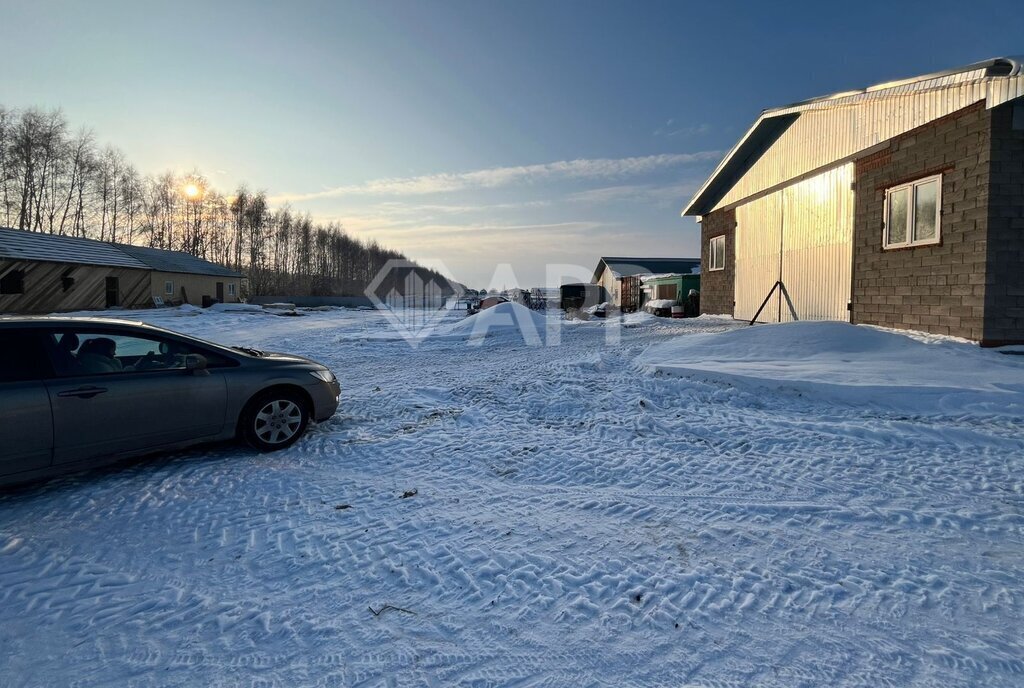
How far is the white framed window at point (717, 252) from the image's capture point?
747 inches

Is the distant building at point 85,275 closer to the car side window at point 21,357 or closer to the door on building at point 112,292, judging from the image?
the door on building at point 112,292

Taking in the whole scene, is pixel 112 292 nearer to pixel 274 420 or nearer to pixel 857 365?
pixel 274 420

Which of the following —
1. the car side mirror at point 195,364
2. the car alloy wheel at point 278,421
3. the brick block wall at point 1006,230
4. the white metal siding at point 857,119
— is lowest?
the car alloy wheel at point 278,421

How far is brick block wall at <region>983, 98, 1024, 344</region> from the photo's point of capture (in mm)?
8438

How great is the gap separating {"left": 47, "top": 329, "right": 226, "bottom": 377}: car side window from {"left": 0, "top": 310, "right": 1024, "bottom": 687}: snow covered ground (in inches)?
39.6

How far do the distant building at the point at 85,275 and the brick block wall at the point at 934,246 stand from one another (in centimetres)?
3862

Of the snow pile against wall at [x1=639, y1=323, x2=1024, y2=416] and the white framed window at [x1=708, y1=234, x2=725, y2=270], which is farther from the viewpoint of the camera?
the white framed window at [x1=708, y1=234, x2=725, y2=270]

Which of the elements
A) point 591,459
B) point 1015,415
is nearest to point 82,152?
point 591,459

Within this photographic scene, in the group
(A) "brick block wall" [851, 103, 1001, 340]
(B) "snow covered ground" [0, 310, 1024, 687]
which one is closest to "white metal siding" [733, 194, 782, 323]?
(A) "brick block wall" [851, 103, 1001, 340]

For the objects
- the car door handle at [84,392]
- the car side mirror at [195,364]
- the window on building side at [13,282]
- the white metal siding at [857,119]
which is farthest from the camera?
the window on building side at [13,282]

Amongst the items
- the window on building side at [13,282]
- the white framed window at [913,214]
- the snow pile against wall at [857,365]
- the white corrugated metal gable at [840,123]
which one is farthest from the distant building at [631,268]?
the window on building side at [13,282]

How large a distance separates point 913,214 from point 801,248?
3.68 m

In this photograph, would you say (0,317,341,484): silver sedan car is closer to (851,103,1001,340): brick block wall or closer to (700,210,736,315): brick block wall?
(851,103,1001,340): brick block wall

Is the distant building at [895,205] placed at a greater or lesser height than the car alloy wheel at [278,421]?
greater
